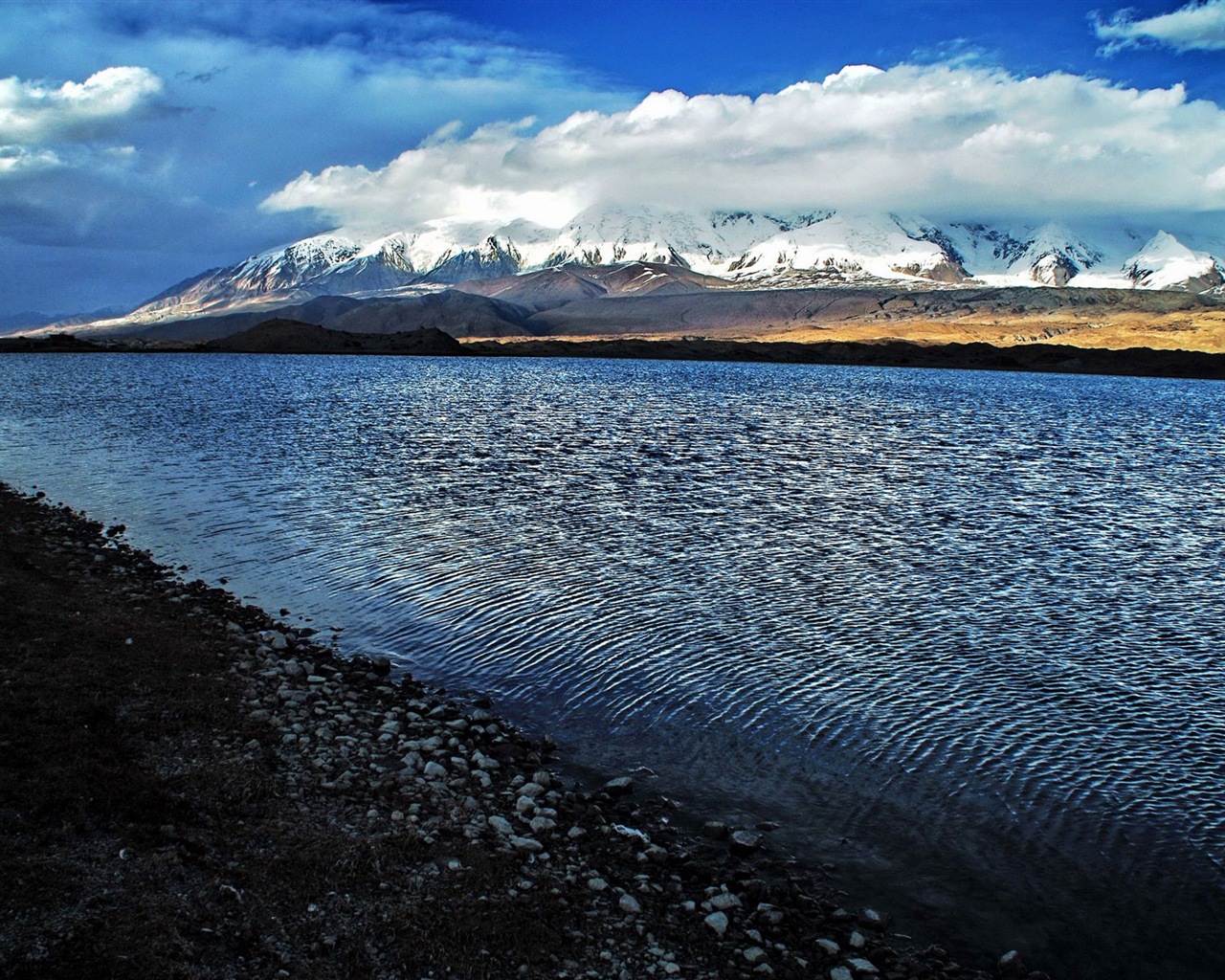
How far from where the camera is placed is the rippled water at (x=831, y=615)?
500 inches

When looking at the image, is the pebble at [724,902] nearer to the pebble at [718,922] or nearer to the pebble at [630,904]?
the pebble at [718,922]

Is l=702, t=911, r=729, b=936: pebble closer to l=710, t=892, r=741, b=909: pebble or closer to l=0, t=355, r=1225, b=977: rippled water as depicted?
l=710, t=892, r=741, b=909: pebble

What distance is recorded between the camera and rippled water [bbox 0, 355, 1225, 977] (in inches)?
500

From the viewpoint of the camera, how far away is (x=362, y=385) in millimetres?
111188

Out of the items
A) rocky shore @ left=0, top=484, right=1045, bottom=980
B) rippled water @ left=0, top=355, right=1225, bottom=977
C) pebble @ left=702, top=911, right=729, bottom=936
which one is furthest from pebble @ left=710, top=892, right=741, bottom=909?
rippled water @ left=0, top=355, right=1225, bottom=977

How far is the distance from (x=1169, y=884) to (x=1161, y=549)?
22743 millimetres

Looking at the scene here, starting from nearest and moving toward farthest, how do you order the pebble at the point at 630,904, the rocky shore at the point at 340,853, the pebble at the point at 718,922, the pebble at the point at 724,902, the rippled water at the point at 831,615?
the rocky shore at the point at 340,853 < the pebble at the point at 718,922 < the pebble at the point at 630,904 < the pebble at the point at 724,902 < the rippled water at the point at 831,615

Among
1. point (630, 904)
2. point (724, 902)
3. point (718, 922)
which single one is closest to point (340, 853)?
point (630, 904)

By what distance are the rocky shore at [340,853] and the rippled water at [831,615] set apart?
149cm

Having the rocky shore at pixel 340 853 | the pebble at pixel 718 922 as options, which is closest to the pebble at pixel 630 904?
the rocky shore at pixel 340 853

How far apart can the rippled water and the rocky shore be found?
58.8 inches

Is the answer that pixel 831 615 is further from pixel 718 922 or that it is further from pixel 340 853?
pixel 340 853

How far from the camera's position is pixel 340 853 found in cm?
→ 1063

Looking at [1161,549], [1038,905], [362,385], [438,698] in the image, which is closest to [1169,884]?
[1038,905]
